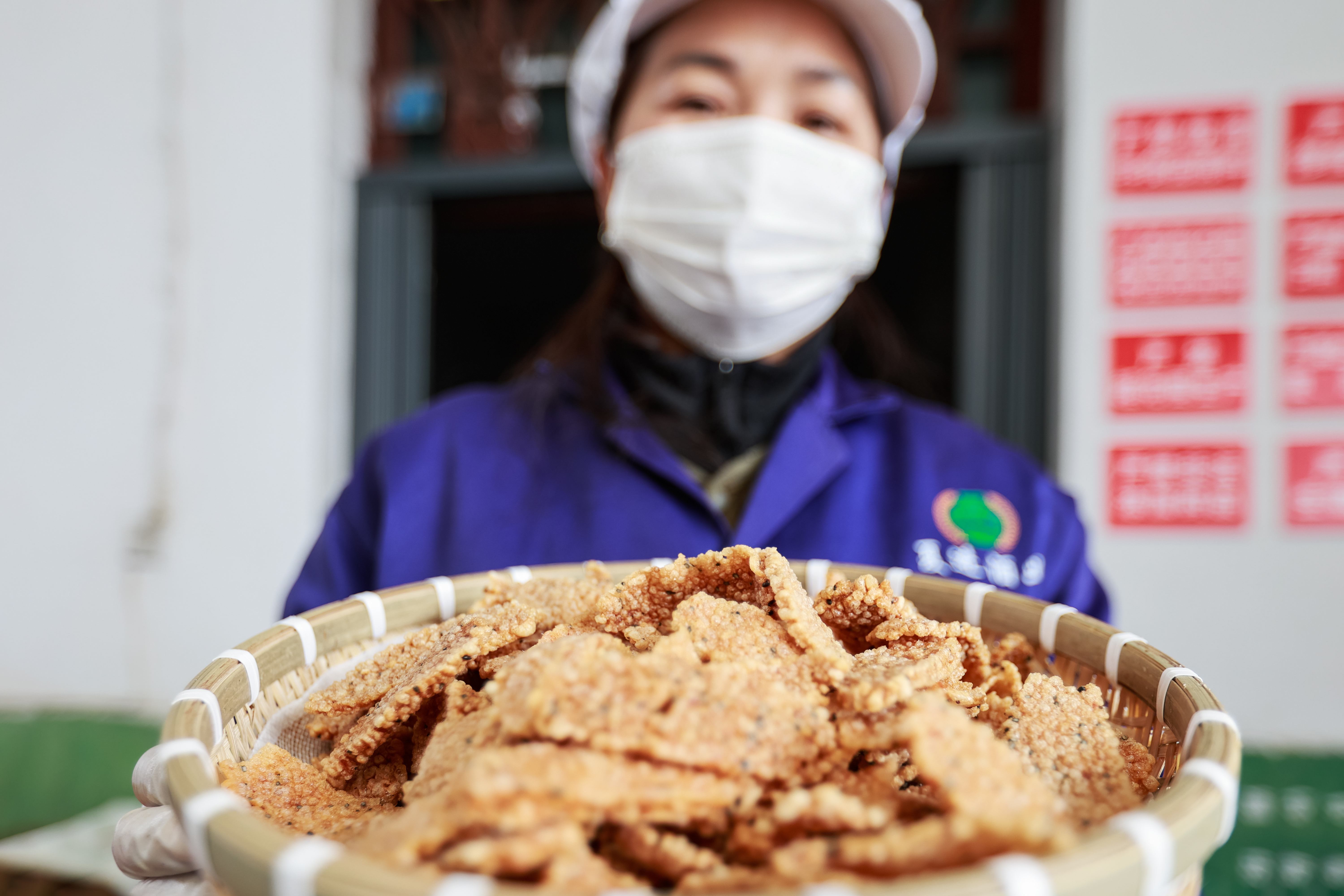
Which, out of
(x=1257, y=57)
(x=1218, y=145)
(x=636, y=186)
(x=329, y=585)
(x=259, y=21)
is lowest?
(x=329, y=585)

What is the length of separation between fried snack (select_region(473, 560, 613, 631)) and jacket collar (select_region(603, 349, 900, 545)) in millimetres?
450

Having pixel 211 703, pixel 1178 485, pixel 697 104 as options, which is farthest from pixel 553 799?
pixel 1178 485

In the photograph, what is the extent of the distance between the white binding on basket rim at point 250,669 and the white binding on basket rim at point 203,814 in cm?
22

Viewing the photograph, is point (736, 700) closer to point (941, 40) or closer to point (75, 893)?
point (75, 893)

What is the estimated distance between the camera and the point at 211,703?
0.60 meters

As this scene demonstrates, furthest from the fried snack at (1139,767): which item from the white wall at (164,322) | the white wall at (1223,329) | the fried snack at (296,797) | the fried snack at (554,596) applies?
the white wall at (164,322)

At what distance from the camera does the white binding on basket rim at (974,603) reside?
0.87 metres

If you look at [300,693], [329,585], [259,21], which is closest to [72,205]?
[259,21]

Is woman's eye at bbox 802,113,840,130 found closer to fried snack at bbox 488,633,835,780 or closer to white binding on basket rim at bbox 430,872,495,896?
fried snack at bbox 488,633,835,780

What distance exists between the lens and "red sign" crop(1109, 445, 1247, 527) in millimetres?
2195

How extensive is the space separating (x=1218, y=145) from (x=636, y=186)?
1.70m

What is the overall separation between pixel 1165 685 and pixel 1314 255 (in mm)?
2062

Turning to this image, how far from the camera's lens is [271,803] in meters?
0.60

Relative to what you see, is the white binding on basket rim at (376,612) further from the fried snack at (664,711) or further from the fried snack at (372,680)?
the fried snack at (664,711)
